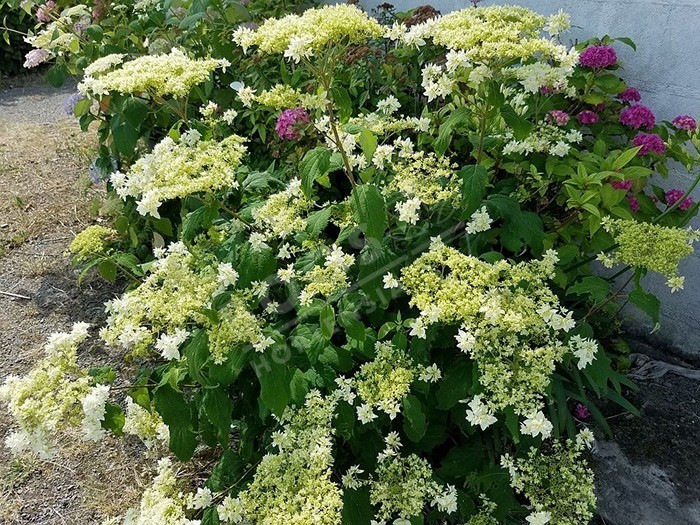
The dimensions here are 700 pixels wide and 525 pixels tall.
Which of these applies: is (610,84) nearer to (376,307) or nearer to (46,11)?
(376,307)

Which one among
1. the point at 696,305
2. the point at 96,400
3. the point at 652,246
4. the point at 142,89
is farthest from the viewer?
the point at 696,305

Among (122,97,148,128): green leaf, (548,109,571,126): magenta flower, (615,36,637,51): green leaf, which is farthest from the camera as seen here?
(122,97,148,128): green leaf

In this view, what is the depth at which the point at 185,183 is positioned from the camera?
1.62 meters

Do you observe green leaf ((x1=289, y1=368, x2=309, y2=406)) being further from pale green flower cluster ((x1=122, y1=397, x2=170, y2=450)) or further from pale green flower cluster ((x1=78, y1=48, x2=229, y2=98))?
pale green flower cluster ((x1=78, y1=48, x2=229, y2=98))

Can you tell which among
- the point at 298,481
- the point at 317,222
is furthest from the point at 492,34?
the point at 298,481

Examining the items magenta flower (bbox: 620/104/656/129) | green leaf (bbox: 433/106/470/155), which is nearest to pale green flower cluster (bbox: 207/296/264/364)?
green leaf (bbox: 433/106/470/155)

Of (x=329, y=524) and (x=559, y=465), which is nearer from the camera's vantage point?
(x=329, y=524)

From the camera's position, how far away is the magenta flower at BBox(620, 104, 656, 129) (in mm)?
2229

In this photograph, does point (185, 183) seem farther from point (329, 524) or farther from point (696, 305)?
point (696, 305)

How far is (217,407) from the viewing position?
5.35ft

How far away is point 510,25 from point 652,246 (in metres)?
0.72

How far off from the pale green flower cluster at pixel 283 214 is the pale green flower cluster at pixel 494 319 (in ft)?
1.30

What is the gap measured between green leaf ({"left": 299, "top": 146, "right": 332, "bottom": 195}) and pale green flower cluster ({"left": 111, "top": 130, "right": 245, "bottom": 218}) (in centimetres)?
22

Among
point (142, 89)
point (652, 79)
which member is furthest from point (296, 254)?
point (652, 79)
